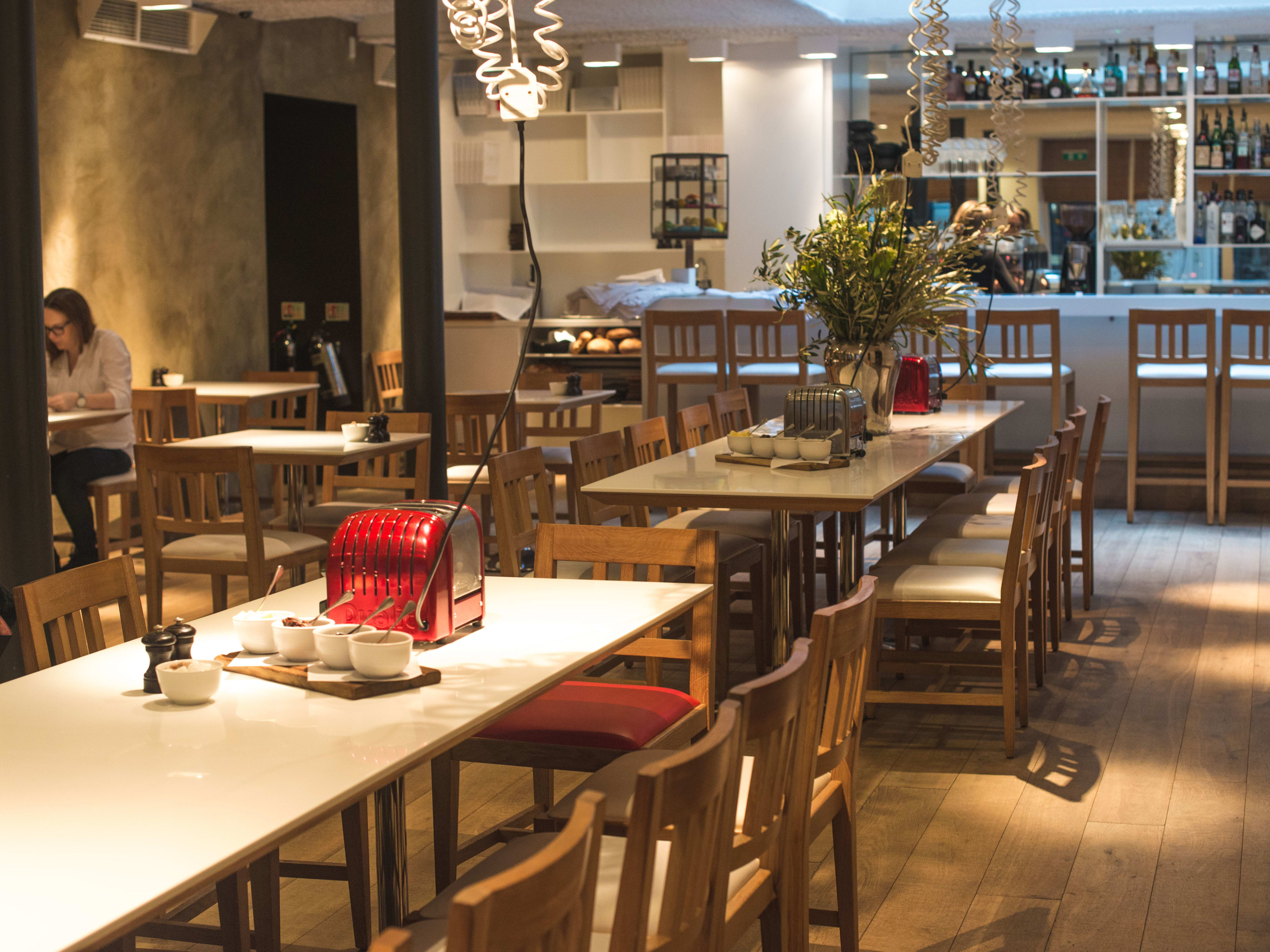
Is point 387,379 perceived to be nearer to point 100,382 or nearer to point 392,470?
point 100,382

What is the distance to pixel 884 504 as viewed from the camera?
594 cm

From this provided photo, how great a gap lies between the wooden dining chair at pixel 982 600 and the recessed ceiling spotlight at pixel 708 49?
22.1ft

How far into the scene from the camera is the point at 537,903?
1.20 metres

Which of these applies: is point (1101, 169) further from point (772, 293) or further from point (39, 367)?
point (39, 367)

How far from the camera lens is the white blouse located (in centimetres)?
613

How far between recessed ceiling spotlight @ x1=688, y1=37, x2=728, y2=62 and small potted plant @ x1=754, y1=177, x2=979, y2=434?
218 inches

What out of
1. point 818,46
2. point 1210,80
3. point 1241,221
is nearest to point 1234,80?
point 1210,80

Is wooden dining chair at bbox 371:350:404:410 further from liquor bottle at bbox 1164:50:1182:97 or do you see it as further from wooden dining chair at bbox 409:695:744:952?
wooden dining chair at bbox 409:695:744:952

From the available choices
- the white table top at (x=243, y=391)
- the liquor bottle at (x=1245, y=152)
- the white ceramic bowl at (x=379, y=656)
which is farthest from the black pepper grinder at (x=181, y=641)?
the liquor bottle at (x=1245, y=152)

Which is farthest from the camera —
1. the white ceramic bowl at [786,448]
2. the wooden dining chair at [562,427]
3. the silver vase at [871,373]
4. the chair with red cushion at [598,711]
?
the wooden dining chair at [562,427]

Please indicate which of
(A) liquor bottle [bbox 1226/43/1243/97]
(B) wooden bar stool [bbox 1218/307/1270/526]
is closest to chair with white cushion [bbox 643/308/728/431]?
(B) wooden bar stool [bbox 1218/307/1270/526]

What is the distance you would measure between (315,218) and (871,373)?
610 cm

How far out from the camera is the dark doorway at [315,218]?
9867 millimetres

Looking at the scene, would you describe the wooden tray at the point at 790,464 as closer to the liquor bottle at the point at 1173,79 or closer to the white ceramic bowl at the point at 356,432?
the white ceramic bowl at the point at 356,432
